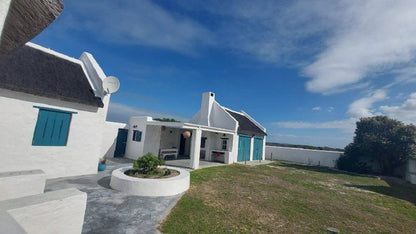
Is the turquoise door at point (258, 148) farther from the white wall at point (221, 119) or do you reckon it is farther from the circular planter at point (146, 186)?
the circular planter at point (146, 186)

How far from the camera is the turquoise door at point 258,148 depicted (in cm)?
2166

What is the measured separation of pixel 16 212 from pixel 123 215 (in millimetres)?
2936

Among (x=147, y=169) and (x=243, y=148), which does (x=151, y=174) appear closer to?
(x=147, y=169)

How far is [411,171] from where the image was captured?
1612cm

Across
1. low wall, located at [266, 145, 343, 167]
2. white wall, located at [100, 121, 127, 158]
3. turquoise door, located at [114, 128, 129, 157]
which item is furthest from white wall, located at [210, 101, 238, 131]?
low wall, located at [266, 145, 343, 167]

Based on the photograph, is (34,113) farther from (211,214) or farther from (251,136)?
(251,136)

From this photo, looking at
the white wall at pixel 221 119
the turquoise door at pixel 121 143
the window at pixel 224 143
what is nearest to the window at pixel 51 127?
the turquoise door at pixel 121 143

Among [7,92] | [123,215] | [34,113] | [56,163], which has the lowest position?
[123,215]

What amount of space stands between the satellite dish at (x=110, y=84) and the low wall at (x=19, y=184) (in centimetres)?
639

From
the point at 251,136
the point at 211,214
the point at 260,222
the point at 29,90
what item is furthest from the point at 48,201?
the point at 251,136

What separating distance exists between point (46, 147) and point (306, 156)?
27.6m

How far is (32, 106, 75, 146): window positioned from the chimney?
41.2 ft

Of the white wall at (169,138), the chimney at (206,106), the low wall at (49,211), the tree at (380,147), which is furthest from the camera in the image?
the chimney at (206,106)

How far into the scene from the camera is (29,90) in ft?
25.5
